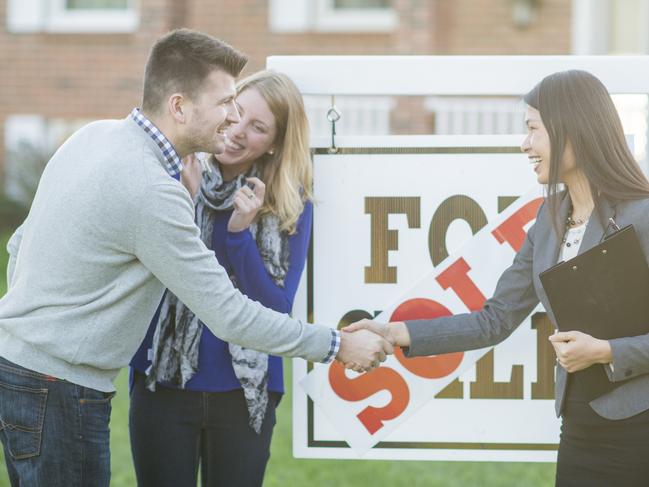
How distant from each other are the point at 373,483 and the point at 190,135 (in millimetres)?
2755

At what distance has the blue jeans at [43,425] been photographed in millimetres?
2787

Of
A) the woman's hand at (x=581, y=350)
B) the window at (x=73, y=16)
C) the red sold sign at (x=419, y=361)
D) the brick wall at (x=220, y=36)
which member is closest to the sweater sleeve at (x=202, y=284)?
the red sold sign at (x=419, y=361)

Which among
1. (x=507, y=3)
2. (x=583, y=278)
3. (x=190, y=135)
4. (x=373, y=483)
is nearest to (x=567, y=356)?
(x=583, y=278)

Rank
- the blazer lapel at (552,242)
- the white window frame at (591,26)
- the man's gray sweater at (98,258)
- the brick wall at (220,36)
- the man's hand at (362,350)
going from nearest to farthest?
the man's gray sweater at (98,258), the blazer lapel at (552,242), the man's hand at (362,350), the white window frame at (591,26), the brick wall at (220,36)

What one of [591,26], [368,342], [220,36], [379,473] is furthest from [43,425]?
[220,36]

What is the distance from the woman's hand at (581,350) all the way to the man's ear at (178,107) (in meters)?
1.20

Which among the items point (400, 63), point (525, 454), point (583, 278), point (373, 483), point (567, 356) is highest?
point (400, 63)

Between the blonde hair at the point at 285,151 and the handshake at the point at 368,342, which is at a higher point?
the blonde hair at the point at 285,151

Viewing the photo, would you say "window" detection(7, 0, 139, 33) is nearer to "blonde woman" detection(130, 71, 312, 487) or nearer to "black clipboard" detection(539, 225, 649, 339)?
"blonde woman" detection(130, 71, 312, 487)

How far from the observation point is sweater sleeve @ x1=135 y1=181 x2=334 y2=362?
2.74m

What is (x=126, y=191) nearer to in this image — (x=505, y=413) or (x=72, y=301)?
(x=72, y=301)

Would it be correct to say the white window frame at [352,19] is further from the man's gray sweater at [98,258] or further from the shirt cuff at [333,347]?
the man's gray sweater at [98,258]

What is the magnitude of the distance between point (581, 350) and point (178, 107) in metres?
1.29

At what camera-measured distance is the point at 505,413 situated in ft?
11.8
